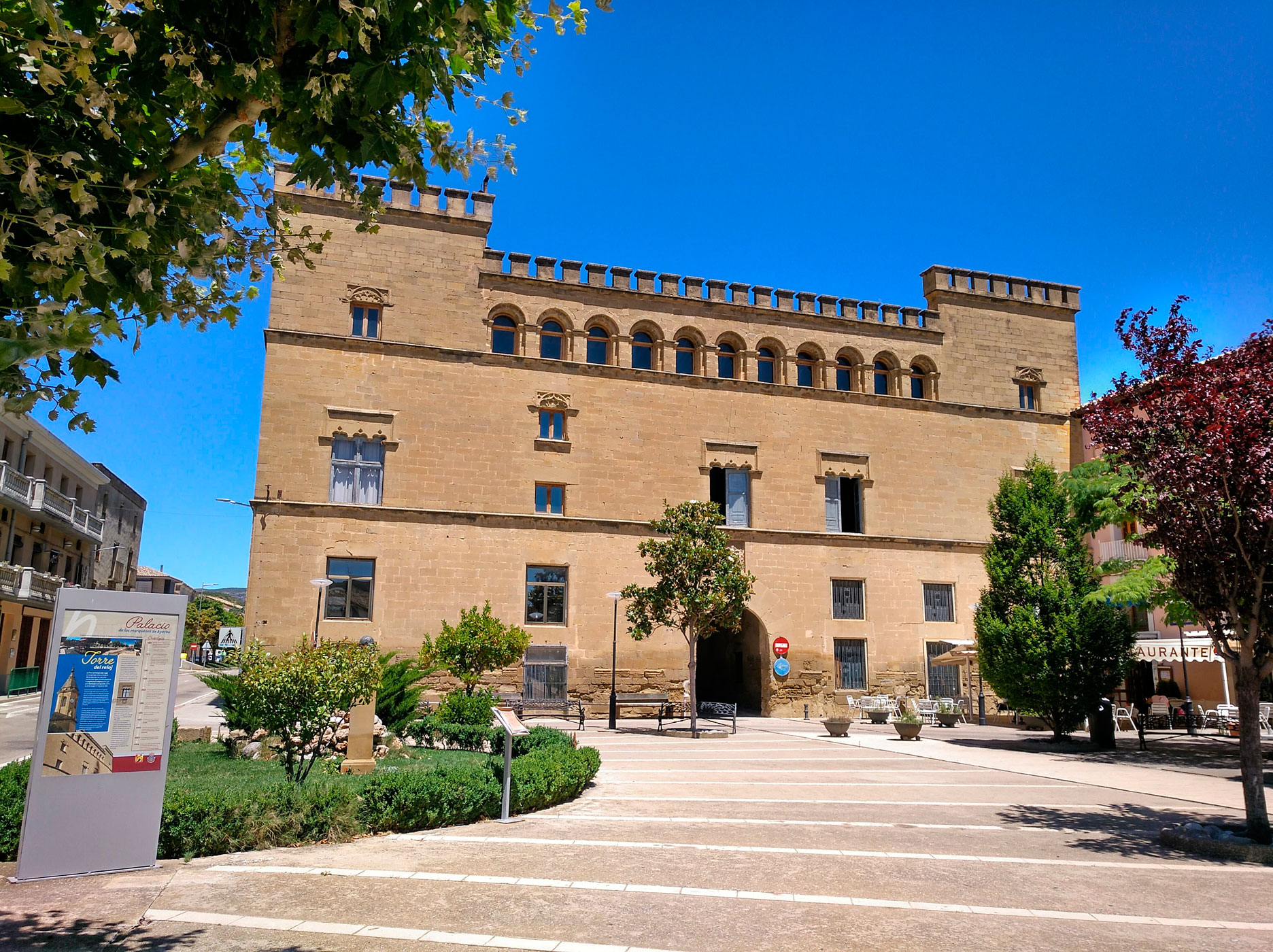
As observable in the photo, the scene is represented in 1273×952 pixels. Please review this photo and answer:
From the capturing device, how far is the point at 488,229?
27.8m

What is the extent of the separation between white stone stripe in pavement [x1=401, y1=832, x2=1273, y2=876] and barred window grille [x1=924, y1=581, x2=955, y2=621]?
22.3 m

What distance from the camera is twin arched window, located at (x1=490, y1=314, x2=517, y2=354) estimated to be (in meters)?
27.9

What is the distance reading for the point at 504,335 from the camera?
91.9ft

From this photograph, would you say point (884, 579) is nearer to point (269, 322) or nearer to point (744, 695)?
point (744, 695)

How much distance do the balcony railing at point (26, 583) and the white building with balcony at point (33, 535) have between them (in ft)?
0.13

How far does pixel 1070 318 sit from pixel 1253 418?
89.6ft

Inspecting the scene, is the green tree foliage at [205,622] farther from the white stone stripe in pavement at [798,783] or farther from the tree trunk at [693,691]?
the white stone stripe in pavement at [798,783]

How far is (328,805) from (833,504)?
77.4 ft

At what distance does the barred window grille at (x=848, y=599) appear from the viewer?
2942 cm

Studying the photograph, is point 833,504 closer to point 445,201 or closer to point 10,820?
point 445,201

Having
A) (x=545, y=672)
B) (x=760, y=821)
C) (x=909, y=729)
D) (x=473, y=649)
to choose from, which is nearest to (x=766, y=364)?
(x=545, y=672)

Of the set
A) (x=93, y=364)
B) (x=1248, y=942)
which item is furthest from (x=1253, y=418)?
(x=93, y=364)

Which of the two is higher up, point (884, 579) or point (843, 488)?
point (843, 488)

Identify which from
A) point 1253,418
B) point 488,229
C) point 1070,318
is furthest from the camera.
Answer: point 1070,318
